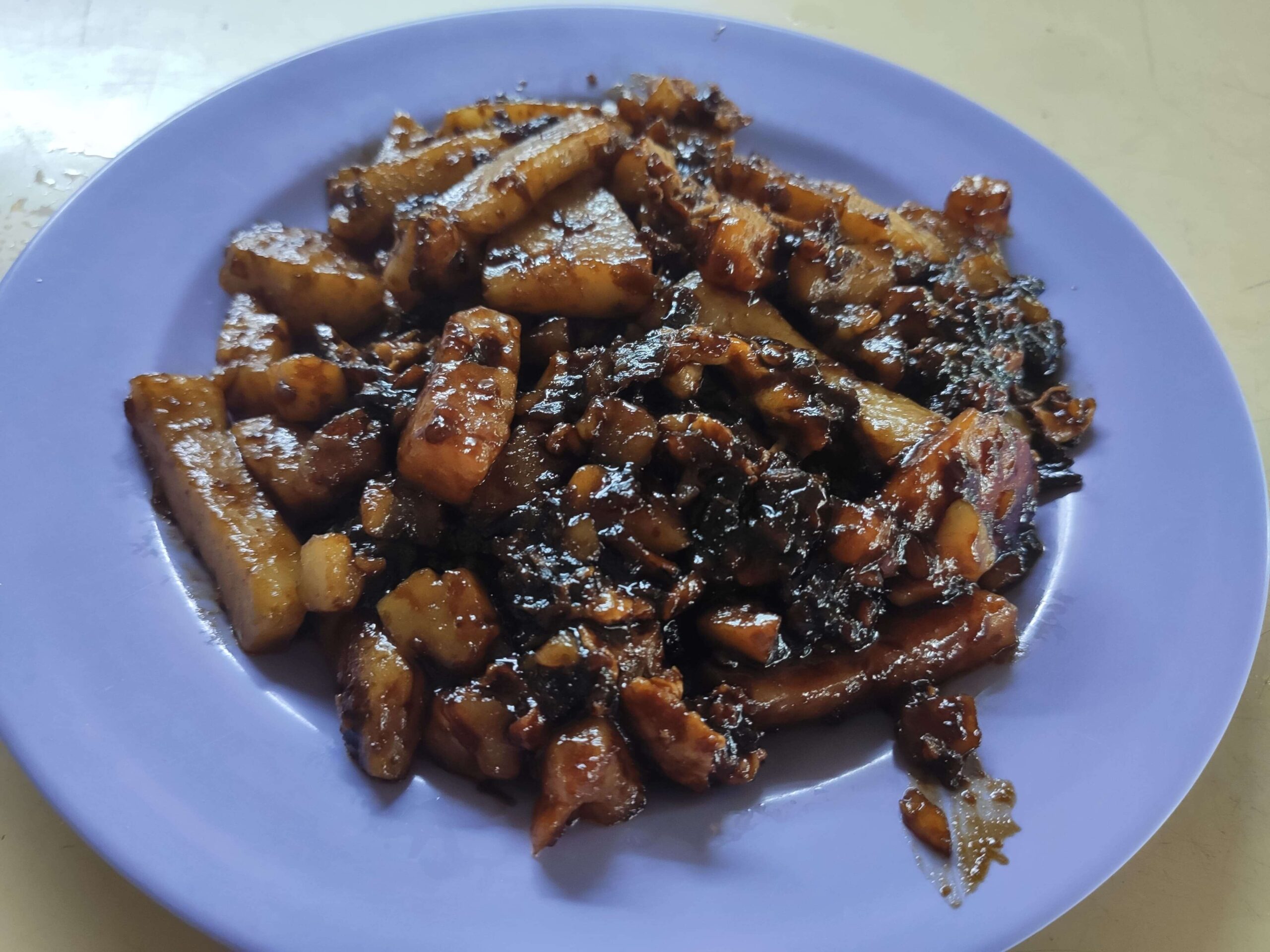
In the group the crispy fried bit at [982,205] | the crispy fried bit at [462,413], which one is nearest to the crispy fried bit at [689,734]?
the crispy fried bit at [462,413]

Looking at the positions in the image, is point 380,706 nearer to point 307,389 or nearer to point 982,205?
point 307,389

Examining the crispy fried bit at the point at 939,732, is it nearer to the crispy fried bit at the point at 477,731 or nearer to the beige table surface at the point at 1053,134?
the beige table surface at the point at 1053,134

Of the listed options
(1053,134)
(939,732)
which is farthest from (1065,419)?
(1053,134)

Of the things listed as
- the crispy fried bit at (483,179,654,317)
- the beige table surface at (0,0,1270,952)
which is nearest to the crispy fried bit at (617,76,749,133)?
the crispy fried bit at (483,179,654,317)

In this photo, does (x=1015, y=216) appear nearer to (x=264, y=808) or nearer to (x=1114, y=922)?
(x=1114, y=922)

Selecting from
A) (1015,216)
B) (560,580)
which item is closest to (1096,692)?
(560,580)

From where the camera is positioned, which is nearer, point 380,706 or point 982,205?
point 380,706

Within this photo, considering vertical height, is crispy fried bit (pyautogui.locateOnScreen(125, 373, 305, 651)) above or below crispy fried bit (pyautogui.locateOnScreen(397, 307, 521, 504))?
below

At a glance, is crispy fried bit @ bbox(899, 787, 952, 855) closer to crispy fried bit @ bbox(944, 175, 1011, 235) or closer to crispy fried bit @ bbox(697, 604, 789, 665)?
crispy fried bit @ bbox(697, 604, 789, 665)
